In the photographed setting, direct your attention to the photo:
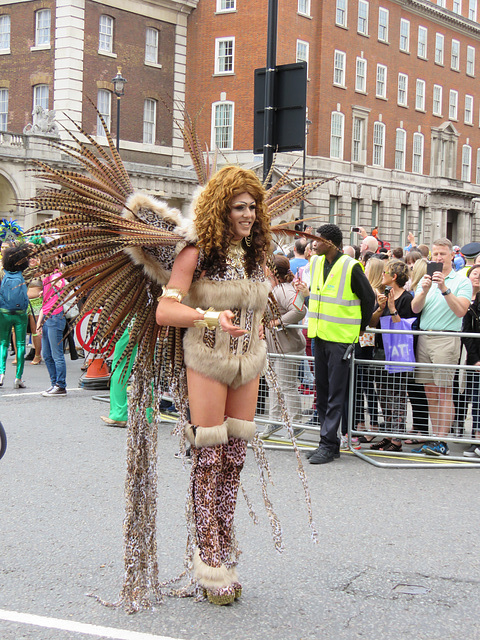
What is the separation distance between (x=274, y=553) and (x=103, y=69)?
34.4 metres

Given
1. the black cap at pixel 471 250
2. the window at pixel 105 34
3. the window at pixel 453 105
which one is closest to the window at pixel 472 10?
the window at pixel 453 105

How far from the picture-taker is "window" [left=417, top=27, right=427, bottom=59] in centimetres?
4956

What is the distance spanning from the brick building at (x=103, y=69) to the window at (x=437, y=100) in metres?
18.9

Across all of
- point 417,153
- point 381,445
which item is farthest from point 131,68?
point 381,445

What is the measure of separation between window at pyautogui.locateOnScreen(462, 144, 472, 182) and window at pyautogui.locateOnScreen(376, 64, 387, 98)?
10678mm

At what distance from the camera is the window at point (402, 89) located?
48125mm

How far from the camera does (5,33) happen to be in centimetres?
3669

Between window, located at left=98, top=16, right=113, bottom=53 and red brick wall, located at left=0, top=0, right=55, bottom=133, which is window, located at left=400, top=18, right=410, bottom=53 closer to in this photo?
window, located at left=98, top=16, right=113, bottom=53

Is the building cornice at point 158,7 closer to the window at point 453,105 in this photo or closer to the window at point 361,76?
the window at point 361,76

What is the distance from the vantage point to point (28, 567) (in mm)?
4371

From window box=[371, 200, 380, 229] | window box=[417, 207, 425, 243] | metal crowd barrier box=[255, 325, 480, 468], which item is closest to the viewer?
metal crowd barrier box=[255, 325, 480, 468]

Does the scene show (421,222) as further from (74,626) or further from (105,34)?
(74,626)

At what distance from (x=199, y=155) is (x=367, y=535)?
8.59 ft

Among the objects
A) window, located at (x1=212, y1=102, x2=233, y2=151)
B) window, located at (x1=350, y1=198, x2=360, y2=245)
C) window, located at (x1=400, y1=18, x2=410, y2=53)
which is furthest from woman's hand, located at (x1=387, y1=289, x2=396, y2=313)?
window, located at (x1=400, y1=18, x2=410, y2=53)
